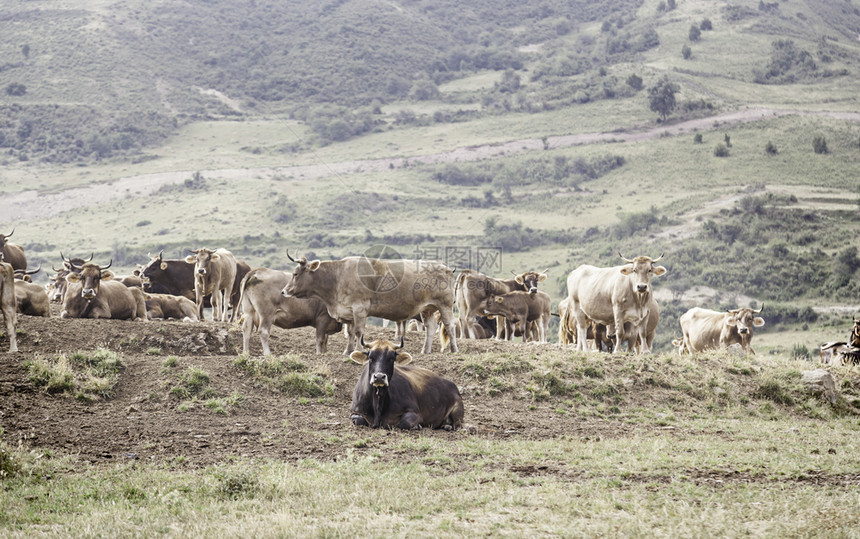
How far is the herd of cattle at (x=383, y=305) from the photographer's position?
43.4ft

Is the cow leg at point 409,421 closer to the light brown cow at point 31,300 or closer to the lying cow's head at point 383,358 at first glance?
the lying cow's head at point 383,358

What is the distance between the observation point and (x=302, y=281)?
18562 mm

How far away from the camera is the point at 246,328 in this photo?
1834 centimetres

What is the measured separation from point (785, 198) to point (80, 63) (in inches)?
4347

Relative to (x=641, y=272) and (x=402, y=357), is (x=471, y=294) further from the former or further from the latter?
(x=402, y=357)

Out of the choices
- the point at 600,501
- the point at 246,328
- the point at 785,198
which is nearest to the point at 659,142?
the point at 785,198

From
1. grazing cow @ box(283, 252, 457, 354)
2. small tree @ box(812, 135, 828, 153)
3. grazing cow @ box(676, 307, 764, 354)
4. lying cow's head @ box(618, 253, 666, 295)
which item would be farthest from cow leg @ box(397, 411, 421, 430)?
small tree @ box(812, 135, 828, 153)

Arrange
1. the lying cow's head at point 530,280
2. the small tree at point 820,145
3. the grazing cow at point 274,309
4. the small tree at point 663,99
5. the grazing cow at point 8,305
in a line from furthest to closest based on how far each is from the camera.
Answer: the small tree at point 663,99, the small tree at point 820,145, the lying cow's head at point 530,280, the grazing cow at point 274,309, the grazing cow at point 8,305

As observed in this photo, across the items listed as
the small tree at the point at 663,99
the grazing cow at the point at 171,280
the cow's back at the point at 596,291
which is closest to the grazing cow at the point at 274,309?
the cow's back at the point at 596,291

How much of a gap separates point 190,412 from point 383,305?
6.13 metres

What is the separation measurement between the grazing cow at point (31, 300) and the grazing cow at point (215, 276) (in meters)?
4.66

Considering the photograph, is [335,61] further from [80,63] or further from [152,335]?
[152,335]

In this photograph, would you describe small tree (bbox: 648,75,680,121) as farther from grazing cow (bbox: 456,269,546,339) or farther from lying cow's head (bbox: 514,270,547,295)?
grazing cow (bbox: 456,269,546,339)

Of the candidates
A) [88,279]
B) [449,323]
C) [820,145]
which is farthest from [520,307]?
[820,145]
